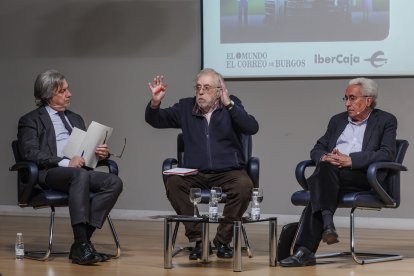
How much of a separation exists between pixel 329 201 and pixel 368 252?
2.26 feet

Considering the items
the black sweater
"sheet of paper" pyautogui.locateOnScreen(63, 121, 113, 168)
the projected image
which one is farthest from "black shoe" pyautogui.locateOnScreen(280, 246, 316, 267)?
the projected image

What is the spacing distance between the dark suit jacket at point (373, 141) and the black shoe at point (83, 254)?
4.58 ft

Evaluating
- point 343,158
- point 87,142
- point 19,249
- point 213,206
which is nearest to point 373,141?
point 343,158

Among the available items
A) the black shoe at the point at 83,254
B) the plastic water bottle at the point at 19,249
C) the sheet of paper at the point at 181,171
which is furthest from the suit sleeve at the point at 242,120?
the plastic water bottle at the point at 19,249

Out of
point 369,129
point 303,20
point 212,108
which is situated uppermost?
point 303,20

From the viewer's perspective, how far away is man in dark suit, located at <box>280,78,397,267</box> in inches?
185

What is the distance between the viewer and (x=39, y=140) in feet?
16.9

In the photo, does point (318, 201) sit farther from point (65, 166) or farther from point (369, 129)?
point (65, 166)

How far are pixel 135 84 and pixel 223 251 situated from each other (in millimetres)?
2780

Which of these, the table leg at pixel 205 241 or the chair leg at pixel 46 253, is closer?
the table leg at pixel 205 241

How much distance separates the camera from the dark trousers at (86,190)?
482 cm

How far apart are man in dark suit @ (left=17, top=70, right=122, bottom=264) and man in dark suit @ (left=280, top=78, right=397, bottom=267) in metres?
1.09

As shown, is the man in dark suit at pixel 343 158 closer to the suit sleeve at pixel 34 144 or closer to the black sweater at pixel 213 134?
the black sweater at pixel 213 134

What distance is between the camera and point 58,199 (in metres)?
4.91
